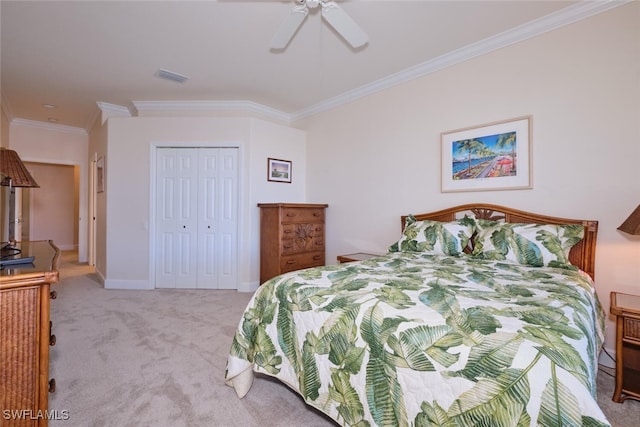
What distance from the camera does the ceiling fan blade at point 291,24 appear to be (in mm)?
1937

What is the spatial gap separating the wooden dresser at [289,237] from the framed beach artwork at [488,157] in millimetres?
1861

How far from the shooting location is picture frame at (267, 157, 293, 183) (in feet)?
14.8

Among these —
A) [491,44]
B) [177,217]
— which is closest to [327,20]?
[491,44]

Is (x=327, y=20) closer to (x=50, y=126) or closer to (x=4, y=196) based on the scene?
(x=4, y=196)

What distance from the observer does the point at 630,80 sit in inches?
86.9

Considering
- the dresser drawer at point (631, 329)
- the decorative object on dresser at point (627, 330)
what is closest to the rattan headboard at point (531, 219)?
the decorative object on dresser at point (627, 330)

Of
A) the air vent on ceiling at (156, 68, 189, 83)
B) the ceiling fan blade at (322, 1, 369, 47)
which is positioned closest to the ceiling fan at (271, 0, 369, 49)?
the ceiling fan blade at (322, 1, 369, 47)

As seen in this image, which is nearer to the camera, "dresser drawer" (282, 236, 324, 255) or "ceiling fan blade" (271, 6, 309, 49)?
"ceiling fan blade" (271, 6, 309, 49)

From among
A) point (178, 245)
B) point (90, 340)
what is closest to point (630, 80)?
point (90, 340)

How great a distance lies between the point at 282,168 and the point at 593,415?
4238mm

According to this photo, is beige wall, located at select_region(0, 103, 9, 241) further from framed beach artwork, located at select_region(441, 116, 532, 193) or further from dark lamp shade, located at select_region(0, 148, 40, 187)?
framed beach artwork, located at select_region(441, 116, 532, 193)

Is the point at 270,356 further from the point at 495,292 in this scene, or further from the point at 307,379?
the point at 495,292

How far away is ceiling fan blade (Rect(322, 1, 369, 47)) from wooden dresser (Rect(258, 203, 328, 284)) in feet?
7.36

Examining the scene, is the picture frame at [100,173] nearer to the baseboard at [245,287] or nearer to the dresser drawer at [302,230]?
the baseboard at [245,287]
